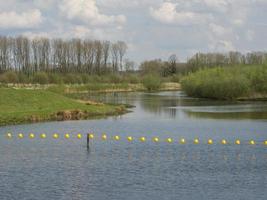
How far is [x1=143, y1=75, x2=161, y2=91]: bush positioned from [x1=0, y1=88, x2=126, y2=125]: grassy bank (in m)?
98.6

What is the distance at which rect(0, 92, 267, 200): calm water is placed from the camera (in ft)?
111

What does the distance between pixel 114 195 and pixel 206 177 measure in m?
7.72

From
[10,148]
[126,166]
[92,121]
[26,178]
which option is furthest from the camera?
[92,121]

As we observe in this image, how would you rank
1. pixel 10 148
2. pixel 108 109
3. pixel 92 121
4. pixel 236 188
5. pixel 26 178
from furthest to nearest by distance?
pixel 108 109 → pixel 92 121 → pixel 10 148 → pixel 26 178 → pixel 236 188

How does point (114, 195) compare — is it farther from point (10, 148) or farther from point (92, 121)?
point (92, 121)

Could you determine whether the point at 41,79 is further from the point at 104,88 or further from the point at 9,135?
the point at 9,135

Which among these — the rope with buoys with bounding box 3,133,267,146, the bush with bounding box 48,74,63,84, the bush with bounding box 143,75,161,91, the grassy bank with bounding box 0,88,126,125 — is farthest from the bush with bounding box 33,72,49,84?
the rope with buoys with bounding box 3,133,267,146

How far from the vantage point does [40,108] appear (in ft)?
273

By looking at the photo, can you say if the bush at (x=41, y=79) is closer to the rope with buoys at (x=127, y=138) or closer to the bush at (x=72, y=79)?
the bush at (x=72, y=79)

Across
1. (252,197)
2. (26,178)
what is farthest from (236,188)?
(26,178)

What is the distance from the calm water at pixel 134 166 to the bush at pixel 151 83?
125 metres

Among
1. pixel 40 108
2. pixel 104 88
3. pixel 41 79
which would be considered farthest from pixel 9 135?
pixel 104 88

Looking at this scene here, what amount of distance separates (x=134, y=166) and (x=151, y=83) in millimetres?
151802

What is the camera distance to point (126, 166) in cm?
4153
